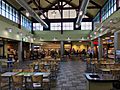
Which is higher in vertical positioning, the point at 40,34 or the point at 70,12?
the point at 70,12

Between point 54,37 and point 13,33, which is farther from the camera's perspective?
point 54,37

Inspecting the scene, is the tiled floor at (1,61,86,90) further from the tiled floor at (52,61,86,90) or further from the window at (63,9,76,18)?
A: the window at (63,9,76,18)

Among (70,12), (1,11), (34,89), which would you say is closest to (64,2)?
(70,12)

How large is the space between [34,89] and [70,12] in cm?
2385

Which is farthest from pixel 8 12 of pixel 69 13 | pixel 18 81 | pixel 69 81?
pixel 18 81

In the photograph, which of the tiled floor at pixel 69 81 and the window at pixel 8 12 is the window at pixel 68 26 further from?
the tiled floor at pixel 69 81

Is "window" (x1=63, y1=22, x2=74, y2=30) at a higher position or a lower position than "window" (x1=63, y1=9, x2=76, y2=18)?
lower

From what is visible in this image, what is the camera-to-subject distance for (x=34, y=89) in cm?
775

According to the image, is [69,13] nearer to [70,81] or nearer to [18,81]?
[70,81]

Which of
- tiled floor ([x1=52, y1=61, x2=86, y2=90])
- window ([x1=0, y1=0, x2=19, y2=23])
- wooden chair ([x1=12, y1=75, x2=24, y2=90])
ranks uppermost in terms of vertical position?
window ([x1=0, y1=0, x2=19, y2=23])

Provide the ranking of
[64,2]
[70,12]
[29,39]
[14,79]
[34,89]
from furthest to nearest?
1. [70,12]
2. [64,2]
3. [29,39]
4. [34,89]
5. [14,79]

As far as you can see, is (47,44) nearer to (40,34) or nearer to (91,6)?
(40,34)

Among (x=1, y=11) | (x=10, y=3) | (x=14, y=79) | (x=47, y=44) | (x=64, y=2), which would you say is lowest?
(x=14, y=79)

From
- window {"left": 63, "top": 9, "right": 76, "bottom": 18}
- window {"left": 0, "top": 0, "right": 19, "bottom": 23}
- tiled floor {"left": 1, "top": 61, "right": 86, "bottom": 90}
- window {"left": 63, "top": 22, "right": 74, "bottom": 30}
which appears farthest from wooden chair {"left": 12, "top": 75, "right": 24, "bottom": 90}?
window {"left": 63, "top": 9, "right": 76, "bottom": 18}
